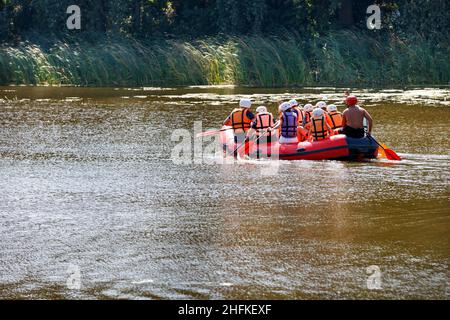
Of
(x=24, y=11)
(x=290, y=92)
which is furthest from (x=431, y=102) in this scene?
(x=24, y=11)

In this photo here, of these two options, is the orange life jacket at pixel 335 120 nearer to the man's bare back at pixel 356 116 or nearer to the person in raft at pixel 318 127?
the person in raft at pixel 318 127

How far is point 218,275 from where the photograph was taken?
10.7 meters

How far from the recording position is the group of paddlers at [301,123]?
65.4 feet

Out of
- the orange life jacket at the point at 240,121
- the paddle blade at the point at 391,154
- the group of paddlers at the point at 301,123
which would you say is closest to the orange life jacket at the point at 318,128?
Answer: the group of paddlers at the point at 301,123

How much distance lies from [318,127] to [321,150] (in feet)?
2.69

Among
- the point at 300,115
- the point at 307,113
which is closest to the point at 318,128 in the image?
the point at 300,115

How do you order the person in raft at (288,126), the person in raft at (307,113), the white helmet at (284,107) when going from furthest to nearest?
→ the person in raft at (307,113) → the white helmet at (284,107) → the person in raft at (288,126)

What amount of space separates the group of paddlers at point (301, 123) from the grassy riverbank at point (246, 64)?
1797 cm

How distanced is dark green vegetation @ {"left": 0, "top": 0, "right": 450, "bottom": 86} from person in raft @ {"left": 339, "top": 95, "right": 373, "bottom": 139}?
775 inches

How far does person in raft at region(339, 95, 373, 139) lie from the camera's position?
19828 millimetres

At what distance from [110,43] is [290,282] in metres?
36.2

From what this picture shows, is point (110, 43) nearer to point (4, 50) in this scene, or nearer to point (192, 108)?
point (4, 50)

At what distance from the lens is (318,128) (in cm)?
2030
